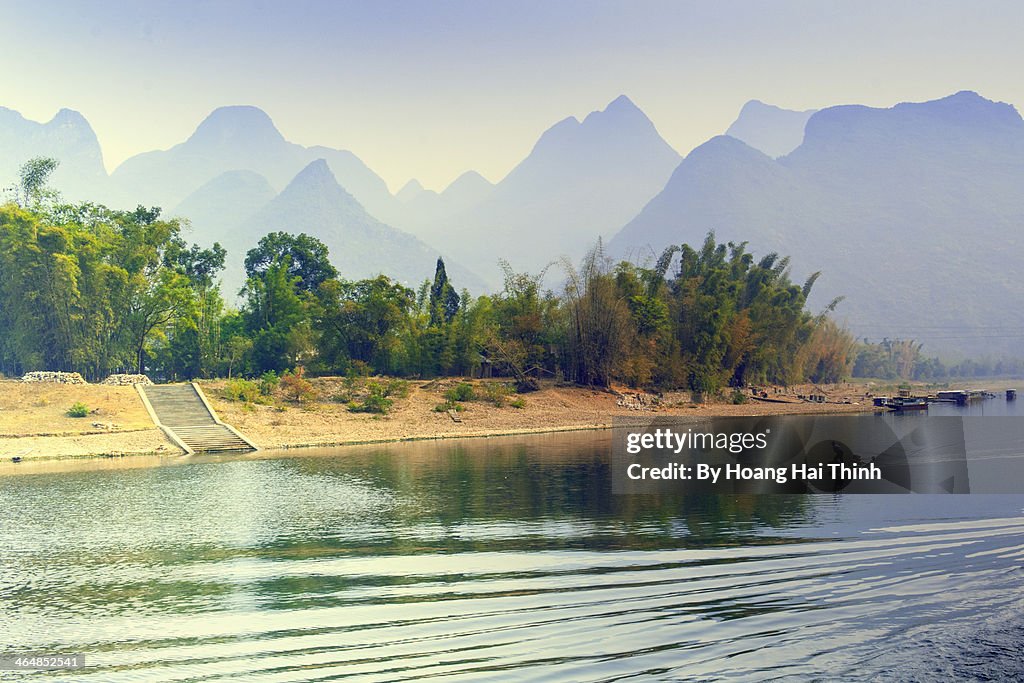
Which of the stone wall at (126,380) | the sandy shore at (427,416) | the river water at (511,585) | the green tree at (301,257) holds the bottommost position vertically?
the river water at (511,585)

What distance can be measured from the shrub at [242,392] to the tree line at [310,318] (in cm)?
901

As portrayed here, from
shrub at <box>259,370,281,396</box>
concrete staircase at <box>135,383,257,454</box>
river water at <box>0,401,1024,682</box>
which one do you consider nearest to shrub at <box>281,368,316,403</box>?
shrub at <box>259,370,281,396</box>

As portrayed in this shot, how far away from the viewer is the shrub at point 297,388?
51812 millimetres

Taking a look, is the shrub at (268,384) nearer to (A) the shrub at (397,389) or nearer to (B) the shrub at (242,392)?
(B) the shrub at (242,392)

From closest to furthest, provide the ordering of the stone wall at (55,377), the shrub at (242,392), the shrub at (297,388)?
the stone wall at (55,377) → the shrub at (242,392) → the shrub at (297,388)

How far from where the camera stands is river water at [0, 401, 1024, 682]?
1197 centimetres

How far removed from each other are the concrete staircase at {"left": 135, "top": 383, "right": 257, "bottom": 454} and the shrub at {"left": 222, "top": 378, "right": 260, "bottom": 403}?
1.49 m

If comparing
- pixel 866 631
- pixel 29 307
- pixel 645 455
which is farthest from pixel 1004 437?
pixel 29 307

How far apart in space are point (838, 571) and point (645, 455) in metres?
23.7

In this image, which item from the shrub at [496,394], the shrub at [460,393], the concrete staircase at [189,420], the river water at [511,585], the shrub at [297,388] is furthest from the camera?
the shrub at [496,394]

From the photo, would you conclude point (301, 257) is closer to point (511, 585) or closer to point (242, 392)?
point (242, 392)
